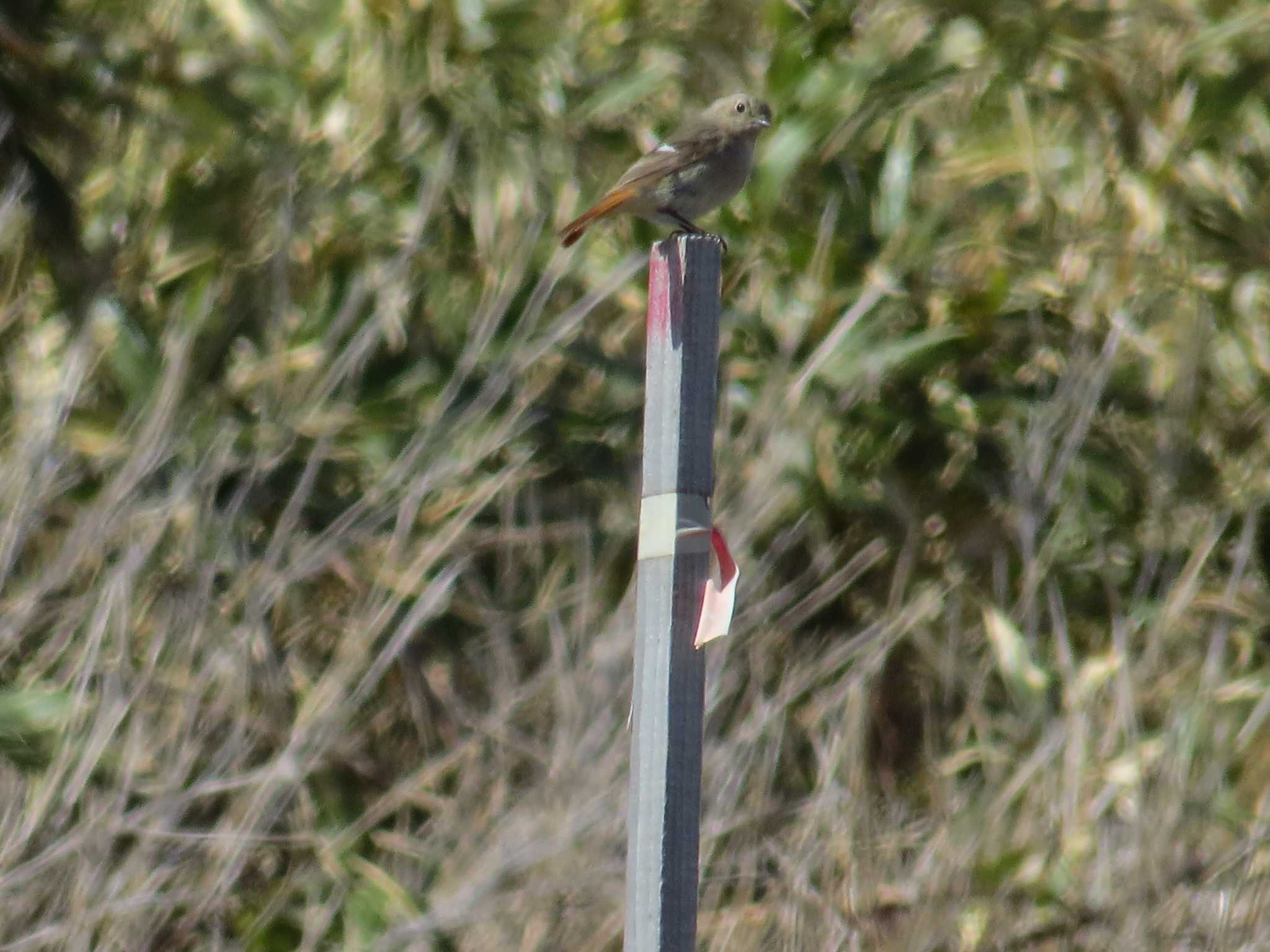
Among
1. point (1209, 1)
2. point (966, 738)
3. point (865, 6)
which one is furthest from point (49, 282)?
point (1209, 1)

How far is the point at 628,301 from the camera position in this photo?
5.87 meters

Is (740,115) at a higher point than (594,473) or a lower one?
higher

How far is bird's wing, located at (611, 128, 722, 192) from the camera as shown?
4469 millimetres

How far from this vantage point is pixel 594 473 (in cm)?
562

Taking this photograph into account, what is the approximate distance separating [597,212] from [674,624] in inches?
75.8

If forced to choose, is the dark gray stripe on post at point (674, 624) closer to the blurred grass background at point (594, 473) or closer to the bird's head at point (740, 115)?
the blurred grass background at point (594, 473)

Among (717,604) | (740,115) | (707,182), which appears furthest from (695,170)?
(717,604)

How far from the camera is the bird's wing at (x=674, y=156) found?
447 centimetres

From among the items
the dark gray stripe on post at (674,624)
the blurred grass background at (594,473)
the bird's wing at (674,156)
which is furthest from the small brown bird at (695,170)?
the dark gray stripe on post at (674,624)

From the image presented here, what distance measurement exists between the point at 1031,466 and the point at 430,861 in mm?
1855

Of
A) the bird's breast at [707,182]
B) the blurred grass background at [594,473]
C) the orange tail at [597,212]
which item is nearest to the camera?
the orange tail at [597,212]

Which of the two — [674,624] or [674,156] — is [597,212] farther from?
[674,624]

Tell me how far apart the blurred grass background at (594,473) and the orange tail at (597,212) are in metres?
0.22

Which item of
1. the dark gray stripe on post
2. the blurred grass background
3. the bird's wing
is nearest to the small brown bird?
the bird's wing
